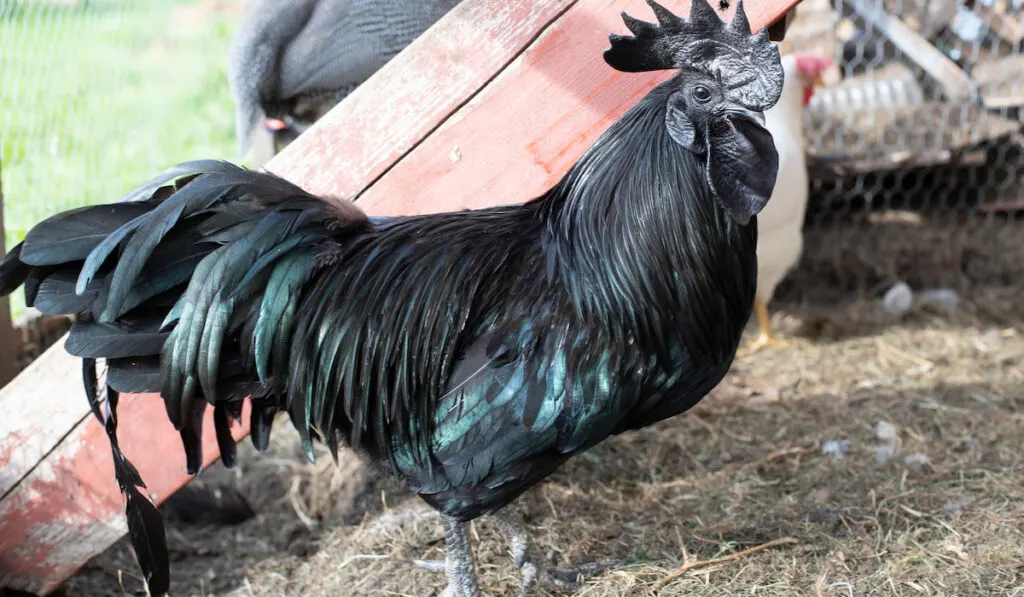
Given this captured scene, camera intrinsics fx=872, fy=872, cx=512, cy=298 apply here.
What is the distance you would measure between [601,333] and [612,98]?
796mm

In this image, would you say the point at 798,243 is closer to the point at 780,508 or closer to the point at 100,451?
the point at 780,508

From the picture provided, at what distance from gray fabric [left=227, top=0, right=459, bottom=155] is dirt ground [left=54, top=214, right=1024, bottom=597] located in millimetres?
1624

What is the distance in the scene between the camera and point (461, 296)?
7.36 feet

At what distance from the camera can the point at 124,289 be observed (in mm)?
2016

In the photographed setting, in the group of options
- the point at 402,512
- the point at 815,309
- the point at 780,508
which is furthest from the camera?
the point at 815,309

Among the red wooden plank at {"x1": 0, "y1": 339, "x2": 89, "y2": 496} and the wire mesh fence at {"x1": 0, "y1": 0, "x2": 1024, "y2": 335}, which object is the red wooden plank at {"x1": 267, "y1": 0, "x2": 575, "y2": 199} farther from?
the wire mesh fence at {"x1": 0, "y1": 0, "x2": 1024, "y2": 335}

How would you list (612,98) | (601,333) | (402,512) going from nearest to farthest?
(601,333) < (612,98) < (402,512)

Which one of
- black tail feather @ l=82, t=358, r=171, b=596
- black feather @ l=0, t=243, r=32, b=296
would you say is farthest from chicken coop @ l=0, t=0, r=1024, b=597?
black feather @ l=0, t=243, r=32, b=296

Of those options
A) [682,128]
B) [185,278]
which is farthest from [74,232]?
[682,128]

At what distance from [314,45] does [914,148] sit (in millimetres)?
3641

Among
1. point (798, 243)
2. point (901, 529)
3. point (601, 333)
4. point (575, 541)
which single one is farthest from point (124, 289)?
point (798, 243)

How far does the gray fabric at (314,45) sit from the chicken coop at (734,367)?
1.05 m

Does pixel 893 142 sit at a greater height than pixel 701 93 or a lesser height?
lesser

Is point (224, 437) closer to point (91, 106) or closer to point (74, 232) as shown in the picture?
point (74, 232)
